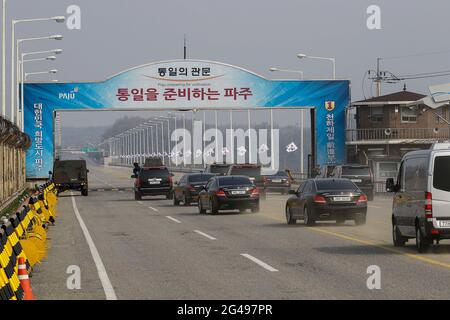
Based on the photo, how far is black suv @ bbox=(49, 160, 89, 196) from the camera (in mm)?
60906

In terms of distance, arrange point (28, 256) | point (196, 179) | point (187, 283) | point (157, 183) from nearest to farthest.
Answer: point (187, 283)
point (28, 256)
point (196, 179)
point (157, 183)

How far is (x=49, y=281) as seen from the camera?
16.2 m

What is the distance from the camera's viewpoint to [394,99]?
247ft

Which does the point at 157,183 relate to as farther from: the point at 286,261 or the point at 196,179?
the point at 286,261

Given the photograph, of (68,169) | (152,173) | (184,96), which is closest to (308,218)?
(152,173)

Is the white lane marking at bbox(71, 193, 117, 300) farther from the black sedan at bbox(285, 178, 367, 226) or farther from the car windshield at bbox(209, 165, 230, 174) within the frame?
the car windshield at bbox(209, 165, 230, 174)

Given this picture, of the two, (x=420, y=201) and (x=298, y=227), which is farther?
(x=298, y=227)

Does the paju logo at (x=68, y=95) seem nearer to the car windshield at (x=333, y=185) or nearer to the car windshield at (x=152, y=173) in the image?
the car windshield at (x=152, y=173)

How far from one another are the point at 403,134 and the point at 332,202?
47085 mm

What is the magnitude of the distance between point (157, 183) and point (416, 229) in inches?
1306

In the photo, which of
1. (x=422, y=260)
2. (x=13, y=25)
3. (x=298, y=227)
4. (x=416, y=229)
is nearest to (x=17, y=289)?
(x=422, y=260)

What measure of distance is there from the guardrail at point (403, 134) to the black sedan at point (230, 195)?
38102mm

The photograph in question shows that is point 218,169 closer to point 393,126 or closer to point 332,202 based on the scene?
point 393,126

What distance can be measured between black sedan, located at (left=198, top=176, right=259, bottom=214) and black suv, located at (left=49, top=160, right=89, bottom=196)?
2488 cm
